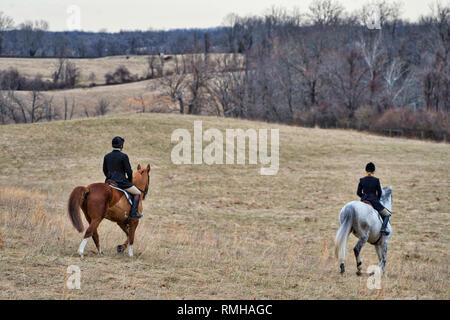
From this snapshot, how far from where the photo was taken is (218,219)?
23.9 meters

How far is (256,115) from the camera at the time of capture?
277ft

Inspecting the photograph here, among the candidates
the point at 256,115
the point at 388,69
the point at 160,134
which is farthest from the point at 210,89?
the point at 160,134

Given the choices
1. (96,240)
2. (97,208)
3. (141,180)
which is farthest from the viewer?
(141,180)

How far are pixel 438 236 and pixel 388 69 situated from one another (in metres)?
60.8

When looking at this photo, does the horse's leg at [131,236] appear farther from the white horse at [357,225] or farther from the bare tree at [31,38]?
the bare tree at [31,38]

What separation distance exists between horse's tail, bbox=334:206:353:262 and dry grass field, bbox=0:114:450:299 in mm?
609

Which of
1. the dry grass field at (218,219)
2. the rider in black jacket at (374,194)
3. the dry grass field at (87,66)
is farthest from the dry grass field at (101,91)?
the rider in black jacket at (374,194)

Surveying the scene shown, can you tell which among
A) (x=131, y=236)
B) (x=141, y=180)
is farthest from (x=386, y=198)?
(x=131, y=236)
